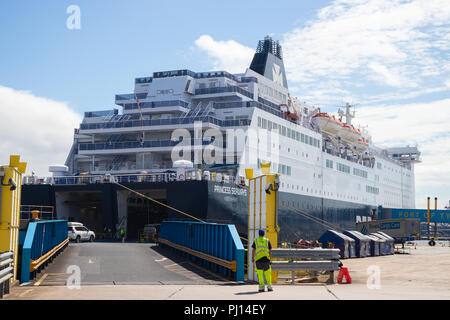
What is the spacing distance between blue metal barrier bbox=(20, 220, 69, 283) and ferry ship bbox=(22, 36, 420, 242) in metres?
15.8

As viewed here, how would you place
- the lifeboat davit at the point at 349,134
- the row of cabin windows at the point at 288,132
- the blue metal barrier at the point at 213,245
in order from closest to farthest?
the blue metal barrier at the point at 213,245 < the row of cabin windows at the point at 288,132 < the lifeboat davit at the point at 349,134

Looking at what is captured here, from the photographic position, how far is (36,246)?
1628cm

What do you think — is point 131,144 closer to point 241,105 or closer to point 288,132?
point 241,105

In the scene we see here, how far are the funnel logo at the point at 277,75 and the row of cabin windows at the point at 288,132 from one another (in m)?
8.64

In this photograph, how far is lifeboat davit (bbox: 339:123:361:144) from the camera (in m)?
64.1

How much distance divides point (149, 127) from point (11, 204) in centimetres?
2844

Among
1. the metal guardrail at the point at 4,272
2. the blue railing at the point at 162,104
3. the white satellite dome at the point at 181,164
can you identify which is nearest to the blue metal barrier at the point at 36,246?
the metal guardrail at the point at 4,272

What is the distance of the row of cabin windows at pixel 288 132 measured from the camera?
145ft

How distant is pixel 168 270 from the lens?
18219 millimetres

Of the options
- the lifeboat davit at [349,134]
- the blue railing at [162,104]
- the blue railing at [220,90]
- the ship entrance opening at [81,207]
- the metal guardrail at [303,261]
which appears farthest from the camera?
the lifeboat davit at [349,134]

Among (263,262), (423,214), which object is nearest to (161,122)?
(263,262)

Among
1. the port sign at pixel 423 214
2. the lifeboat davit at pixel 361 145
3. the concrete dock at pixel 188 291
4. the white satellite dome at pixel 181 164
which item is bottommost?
the concrete dock at pixel 188 291

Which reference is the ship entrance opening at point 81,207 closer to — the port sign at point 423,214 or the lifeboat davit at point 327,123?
the lifeboat davit at point 327,123
